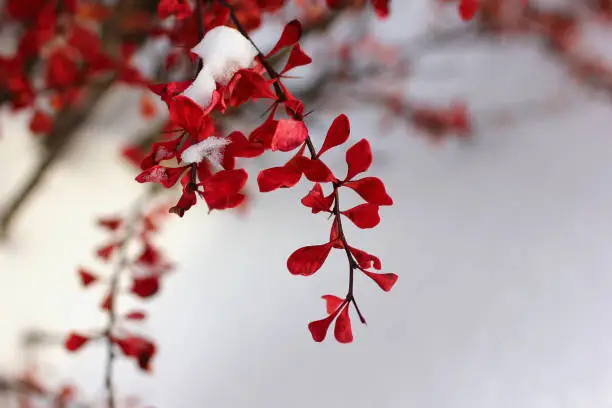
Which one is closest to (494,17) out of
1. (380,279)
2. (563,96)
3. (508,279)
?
(563,96)

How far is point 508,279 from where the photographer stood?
0.74 metres

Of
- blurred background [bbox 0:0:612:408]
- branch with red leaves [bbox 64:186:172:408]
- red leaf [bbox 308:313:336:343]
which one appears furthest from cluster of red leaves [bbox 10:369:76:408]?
red leaf [bbox 308:313:336:343]

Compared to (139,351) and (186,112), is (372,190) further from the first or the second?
(139,351)

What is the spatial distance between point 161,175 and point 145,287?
0.22 meters

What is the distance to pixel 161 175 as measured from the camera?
8.2 inches

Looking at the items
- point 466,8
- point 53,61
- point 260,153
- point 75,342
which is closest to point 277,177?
point 260,153

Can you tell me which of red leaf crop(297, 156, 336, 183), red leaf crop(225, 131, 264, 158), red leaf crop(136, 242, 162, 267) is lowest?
red leaf crop(225, 131, 264, 158)

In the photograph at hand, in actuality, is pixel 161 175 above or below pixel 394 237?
below

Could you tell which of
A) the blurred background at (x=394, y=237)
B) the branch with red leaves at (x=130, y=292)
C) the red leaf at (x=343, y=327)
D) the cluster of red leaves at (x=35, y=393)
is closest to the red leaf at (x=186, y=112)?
the red leaf at (x=343, y=327)

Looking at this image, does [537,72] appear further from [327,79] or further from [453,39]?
[327,79]

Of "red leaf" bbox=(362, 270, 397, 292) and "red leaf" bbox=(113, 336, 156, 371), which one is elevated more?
"red leaf" bbox=(362, 270, 397, 292)

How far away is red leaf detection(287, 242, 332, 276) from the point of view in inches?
9.1

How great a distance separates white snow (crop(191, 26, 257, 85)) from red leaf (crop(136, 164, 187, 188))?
0.04 m

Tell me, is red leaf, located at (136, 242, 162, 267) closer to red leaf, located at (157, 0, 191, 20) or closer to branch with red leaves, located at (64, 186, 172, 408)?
branch with red leaves, located at (64, 186, 172, 408)
